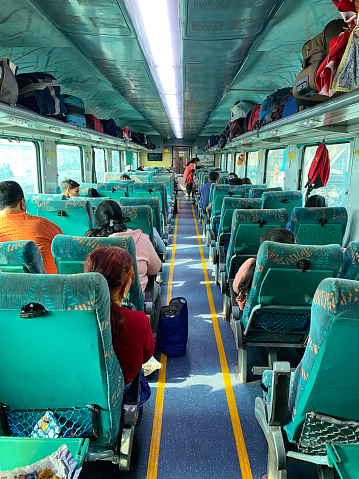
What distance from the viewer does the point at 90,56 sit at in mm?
5602

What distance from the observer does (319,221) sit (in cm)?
408

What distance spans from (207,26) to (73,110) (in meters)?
4.09

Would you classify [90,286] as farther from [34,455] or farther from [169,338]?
[169,338]

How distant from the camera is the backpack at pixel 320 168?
5.96 m

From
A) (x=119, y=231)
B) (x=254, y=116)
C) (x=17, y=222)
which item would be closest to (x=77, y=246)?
(x=119, y=231)

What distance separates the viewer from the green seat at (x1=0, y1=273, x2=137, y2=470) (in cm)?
134

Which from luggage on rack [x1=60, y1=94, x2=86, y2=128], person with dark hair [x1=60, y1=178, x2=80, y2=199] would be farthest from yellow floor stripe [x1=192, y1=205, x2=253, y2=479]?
luggage on rack [x1=60, y1=94, x2=86, y2=128]

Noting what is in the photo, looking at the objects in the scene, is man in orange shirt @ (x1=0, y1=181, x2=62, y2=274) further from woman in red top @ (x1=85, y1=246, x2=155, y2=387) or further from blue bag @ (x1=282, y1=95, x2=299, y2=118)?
blue bag @ (x1=282, y1=95, x2=299, y2=118)

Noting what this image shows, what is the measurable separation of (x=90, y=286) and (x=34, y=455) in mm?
773

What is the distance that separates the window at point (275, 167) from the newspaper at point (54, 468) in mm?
9332

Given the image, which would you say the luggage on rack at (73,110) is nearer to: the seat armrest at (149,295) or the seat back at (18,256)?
the seat armrest at (149,295)

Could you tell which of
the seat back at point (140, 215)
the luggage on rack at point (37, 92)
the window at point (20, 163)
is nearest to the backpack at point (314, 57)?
the seat back at point (140, 215)

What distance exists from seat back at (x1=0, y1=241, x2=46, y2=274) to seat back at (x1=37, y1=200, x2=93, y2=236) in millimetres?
2403

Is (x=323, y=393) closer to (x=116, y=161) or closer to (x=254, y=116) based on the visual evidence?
(x=254, y=116)
